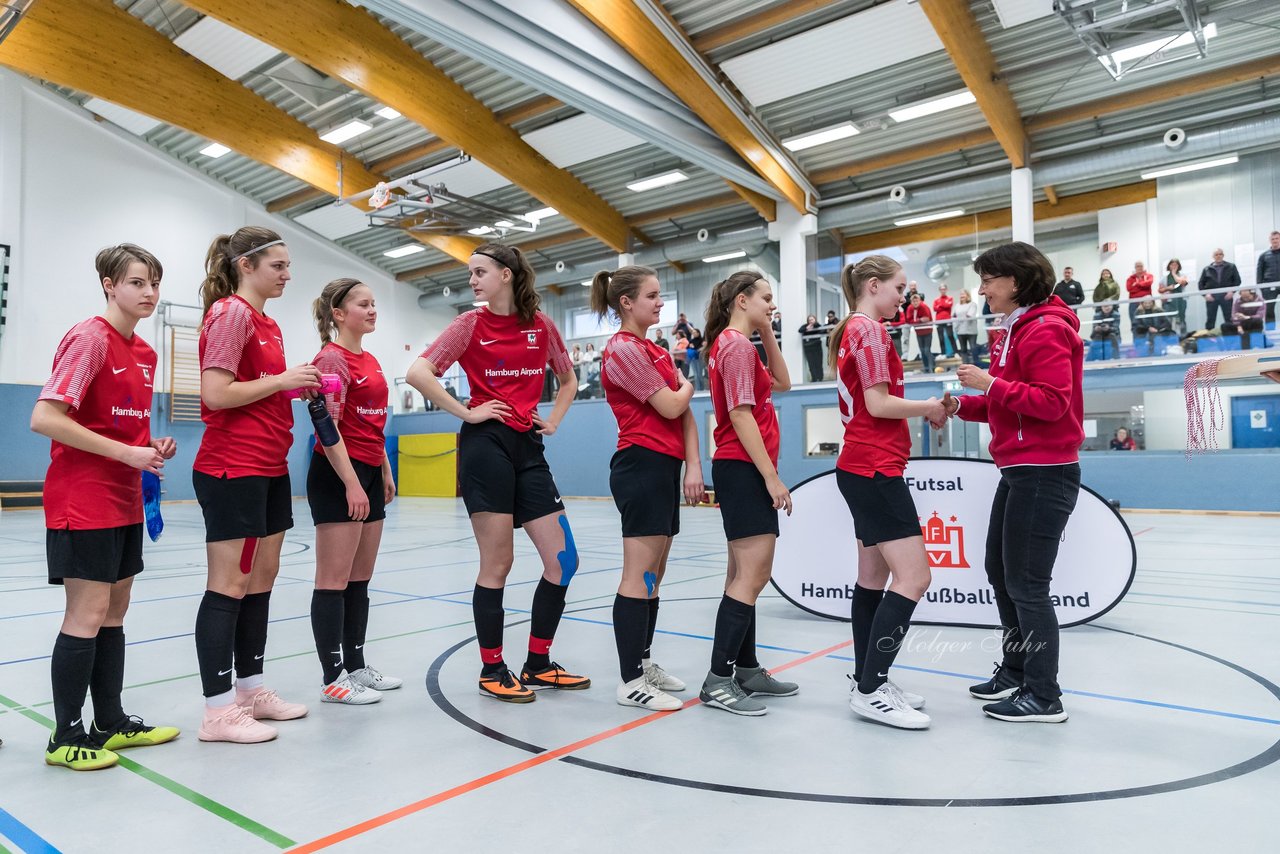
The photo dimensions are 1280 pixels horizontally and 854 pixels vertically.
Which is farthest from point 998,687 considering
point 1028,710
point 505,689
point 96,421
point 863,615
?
point 96,421

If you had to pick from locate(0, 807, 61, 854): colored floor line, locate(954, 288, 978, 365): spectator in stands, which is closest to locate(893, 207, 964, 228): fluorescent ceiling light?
locate(954, 288, 978, 365): spectator in stands

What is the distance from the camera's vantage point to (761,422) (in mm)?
3240

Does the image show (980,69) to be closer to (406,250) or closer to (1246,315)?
(1246,315)

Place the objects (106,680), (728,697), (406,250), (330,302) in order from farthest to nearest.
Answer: (406,250)
(330,302)
(728,697)
(106,680)

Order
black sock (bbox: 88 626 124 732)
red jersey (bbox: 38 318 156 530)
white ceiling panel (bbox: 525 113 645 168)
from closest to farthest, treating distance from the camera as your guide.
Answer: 1. red jersey (bbox: 38 318 156 530)
2. black sock (bbox: 88 626 124 732)
3. white ceiling panel (bbox: 525 113 645 168)

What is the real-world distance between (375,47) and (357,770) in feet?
49.0

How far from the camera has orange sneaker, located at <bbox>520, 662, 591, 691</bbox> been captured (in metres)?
3.42

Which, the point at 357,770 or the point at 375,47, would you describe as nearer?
the point at 357,770

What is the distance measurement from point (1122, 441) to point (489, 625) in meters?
14.3

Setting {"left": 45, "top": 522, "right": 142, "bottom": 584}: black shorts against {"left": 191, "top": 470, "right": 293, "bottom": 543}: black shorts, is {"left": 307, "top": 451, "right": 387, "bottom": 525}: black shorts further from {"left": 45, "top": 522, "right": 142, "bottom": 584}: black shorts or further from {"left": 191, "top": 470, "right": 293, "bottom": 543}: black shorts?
{"left": 45, "top": 522, "right": 142, "bottom": 584}: black shorts

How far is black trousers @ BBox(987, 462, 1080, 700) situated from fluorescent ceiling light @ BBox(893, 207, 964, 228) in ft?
57.5

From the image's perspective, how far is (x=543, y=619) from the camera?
343 centimetres

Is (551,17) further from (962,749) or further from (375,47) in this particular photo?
(962,749)

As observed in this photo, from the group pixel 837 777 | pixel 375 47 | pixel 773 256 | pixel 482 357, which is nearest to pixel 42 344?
pixel 375 47
